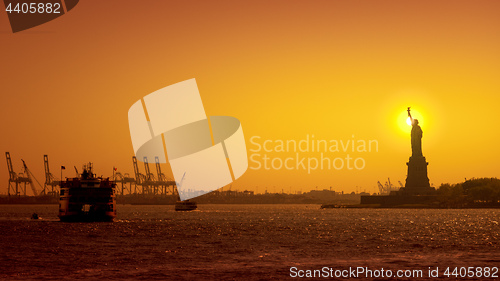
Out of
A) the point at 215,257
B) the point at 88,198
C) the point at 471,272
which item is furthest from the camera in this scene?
the point at 88,198

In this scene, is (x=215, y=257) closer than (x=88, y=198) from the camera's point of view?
Yes

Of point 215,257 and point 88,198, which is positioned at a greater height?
point 88,198

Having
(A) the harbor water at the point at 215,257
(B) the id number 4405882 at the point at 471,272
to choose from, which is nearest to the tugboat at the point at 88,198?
(A) the harbor water at the point at 215,257

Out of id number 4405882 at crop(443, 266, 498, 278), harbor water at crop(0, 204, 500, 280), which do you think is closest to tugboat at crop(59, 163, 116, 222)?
harbor water at crop(0, 204, 500, 280)

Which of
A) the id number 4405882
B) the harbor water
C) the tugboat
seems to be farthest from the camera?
the tugboat

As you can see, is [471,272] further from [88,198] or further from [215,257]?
[88,198]

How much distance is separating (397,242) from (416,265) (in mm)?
26853

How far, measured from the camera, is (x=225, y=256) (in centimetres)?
5584

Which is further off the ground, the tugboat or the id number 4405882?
the tugboat

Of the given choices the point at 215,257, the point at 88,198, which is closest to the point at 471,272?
the point at 215,257

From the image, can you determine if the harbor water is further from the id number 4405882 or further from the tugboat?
the tugboat

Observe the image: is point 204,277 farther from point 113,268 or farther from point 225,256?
point 225,256

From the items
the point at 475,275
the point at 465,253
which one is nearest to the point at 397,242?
the point at 465,253

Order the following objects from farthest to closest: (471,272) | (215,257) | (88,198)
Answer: (88,198) < (215,257) < (471,272)
